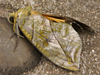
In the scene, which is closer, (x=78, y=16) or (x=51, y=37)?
(x=51, y=37)

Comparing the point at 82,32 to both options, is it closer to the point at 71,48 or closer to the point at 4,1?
the point at 71,48

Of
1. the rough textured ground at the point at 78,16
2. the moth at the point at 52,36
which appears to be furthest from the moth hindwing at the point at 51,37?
the rough textured ground at the point at 78,16

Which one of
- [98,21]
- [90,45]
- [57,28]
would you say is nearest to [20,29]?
[57,28]

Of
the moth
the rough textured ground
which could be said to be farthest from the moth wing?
the rough textured ground

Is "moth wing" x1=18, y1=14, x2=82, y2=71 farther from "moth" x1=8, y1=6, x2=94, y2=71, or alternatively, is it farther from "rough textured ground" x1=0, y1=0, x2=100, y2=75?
"rough textured ground" x1=0, y1=0, x2=100, y2=75

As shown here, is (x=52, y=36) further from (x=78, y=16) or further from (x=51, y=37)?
(x=78, y=16)

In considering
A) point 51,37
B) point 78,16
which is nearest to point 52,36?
point 51,37

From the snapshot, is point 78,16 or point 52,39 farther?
point 78,16
